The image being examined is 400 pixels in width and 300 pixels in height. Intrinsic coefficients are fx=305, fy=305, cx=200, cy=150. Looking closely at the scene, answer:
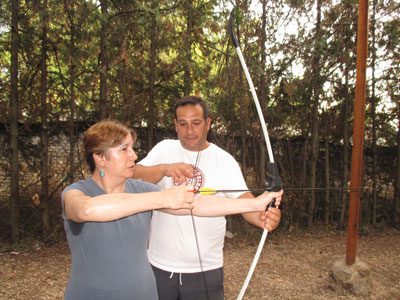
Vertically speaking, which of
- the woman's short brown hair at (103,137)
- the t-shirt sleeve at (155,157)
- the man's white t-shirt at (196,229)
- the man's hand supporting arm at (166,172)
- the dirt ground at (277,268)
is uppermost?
the woman's short brown hair at (103,137)

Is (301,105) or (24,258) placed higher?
(301,105)

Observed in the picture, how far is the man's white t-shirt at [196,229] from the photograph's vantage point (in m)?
1.66

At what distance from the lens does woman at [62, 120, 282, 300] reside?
43.6 inches

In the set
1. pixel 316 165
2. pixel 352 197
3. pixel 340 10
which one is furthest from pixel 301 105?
pixel 352 197

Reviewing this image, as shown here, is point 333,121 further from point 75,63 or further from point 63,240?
point 63,240

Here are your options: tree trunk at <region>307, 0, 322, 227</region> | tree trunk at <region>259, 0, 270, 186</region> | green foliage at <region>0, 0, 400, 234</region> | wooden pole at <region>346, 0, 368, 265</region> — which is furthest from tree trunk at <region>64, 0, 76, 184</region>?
tree trunk at <region>307, 0, 322, 227</region>

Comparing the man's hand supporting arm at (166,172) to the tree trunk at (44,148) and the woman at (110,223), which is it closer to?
the woman at (110,223)

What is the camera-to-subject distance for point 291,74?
5344 mm

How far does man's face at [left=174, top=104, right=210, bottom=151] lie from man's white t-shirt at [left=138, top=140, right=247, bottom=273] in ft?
0.26

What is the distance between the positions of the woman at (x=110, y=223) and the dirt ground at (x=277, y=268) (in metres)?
2.53

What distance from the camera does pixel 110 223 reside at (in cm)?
123

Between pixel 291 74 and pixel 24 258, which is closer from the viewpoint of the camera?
pixel 24 258

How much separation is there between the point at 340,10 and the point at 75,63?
4365 millimetres

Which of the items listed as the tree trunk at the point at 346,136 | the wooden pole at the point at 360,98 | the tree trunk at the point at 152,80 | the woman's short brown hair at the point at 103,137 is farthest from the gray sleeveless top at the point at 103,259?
the tree trunk at the point at 346,136
